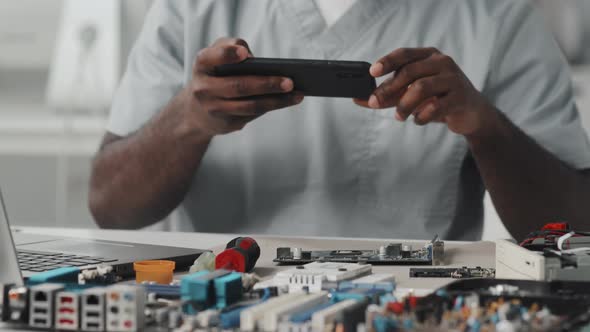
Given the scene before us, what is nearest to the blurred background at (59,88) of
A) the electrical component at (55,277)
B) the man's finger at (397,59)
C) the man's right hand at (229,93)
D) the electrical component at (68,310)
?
the man's right hand at (229,93)

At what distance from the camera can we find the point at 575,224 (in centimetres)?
157

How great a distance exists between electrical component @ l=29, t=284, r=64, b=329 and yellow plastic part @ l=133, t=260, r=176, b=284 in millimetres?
190

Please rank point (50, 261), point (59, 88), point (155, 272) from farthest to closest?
point (59, 88), point (50, 261), point (155, 272)

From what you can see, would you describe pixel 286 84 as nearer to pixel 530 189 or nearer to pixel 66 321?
pixel 530 189

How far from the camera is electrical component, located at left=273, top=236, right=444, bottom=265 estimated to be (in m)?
0.91

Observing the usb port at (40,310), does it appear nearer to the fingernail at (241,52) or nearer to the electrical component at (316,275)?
the electrical component at (316,275)

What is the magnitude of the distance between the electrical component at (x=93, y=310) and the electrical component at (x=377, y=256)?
35 centimetres

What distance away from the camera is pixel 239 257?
32.8 inches

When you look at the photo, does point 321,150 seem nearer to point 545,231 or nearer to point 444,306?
point 545,231

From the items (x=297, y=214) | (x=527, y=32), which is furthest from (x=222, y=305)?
(x=527, y=32)

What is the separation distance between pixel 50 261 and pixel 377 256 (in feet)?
1.10

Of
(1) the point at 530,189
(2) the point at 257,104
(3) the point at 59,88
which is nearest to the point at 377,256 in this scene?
(2) the point at 257,104

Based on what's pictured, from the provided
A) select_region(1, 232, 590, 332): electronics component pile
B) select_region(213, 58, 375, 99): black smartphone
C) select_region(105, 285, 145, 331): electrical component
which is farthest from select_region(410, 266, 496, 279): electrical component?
select_region(213, 58, 375, 99): black smartphone

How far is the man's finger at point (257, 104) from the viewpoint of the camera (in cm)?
131
